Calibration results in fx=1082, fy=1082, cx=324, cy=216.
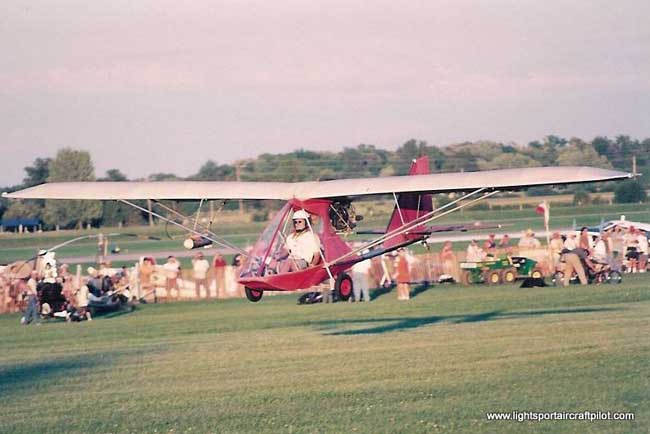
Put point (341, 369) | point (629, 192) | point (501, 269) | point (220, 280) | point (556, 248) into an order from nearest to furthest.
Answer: point (341, 369), point (501, 269), point (220, 280), point (556, 248), point (629, 192)

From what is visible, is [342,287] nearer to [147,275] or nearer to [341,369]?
[341,369]

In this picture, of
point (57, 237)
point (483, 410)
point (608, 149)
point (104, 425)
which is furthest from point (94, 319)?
point (608, 149)

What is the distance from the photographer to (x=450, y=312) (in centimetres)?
2783

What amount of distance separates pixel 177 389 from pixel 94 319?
14.8 metres

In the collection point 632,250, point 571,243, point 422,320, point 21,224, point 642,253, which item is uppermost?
point 21,224

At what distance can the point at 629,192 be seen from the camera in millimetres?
53375

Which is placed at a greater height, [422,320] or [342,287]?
[342,287]

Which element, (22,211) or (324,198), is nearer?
(324,198)

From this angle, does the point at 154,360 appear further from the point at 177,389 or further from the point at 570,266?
the point at 570,266

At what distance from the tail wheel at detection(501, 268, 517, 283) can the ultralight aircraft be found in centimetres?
1220

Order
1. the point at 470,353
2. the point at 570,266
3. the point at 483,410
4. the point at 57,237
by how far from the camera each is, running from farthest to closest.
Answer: the point at 57,237 → the point at 570,266 → the point at 470,353 → the point at 483,410

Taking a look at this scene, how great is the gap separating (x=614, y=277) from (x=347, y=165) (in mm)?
40194

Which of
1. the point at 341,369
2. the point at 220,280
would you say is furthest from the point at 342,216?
the point at 220,280

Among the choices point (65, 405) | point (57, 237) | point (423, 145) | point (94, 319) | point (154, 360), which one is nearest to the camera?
point (65, 405)
